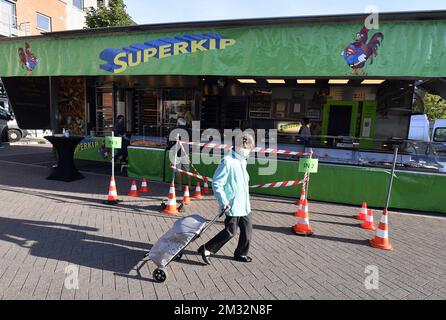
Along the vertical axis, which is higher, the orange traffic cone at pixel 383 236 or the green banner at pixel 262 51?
the green banner at pixel 262 51

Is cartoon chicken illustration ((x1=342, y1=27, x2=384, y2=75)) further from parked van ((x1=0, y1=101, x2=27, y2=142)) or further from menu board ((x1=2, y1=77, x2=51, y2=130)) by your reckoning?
parked van ((x1=0, y1=101, x2=27, y2=142))

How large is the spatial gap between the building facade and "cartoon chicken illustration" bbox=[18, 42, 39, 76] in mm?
17345

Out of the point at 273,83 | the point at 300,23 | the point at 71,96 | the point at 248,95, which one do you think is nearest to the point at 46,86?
the point at 71,96

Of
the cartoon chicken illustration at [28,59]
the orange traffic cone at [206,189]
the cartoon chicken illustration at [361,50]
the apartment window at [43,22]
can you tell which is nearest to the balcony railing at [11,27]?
the apartment window at [43,22]

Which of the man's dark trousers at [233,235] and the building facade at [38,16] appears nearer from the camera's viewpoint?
the man's dark trousers at [233,235]

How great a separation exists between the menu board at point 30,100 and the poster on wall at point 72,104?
917 millimetres

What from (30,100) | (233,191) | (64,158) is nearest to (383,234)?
(233,191)

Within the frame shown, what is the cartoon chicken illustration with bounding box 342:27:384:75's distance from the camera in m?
6.27

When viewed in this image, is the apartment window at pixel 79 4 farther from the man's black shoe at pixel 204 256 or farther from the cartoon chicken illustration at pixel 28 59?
the man's black shoe at pixel 204 256

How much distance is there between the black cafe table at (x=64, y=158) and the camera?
28.9ft

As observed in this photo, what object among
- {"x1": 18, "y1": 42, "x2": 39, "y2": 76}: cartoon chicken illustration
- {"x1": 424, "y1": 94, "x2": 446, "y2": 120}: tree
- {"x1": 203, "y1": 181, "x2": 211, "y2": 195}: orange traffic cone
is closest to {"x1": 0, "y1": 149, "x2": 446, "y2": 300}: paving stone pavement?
{"x1": 203, "y1": 181, "x2": 211, "y2": 195}: orange traffic cone

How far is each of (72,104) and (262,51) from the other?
10865mm

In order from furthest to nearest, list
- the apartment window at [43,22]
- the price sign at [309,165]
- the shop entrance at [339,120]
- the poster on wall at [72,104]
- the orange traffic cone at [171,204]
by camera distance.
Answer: the apartment window at [43,22] → the poster on wall at [72,104] → the shop entrance at [339,120] → the orange traffic cone at [171,204] → the price sign at [309,165]

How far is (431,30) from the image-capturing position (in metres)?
5.95
